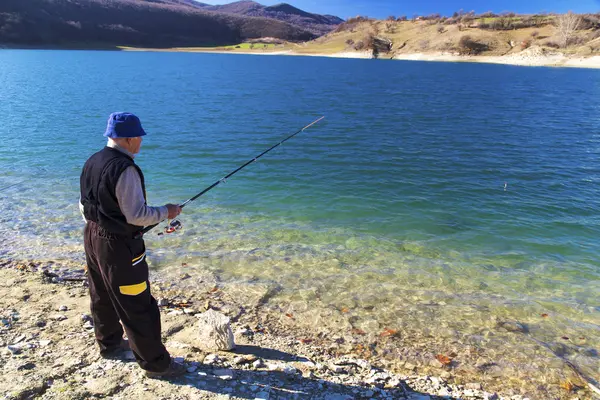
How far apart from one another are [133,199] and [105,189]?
247mm

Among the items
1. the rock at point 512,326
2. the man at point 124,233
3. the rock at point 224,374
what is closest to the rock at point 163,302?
the man at point 124,233

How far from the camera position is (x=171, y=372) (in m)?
4.21

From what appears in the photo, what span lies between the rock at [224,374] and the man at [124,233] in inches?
14.4

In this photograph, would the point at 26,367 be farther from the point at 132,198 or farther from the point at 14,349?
the point at 132,198

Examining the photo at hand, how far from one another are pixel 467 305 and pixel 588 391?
2150 mm

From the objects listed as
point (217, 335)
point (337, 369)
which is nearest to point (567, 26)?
point (337, 369)

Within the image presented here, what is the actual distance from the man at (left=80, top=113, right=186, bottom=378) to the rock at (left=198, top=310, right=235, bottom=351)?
661 millimetres

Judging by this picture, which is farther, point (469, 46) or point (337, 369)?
point (469, 46)

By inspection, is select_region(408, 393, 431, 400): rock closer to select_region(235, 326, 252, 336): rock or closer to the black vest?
select_region(235, 326, 252, 336): rock

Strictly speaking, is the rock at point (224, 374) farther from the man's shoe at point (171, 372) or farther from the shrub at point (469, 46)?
the shrub at point (469, 46)

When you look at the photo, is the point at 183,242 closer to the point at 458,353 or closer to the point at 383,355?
the point at 383,355

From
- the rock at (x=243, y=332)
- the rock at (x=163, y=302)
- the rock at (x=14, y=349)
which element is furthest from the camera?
the rock at (x=163, y=302)

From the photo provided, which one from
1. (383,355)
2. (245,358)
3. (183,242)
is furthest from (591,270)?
(183,242)

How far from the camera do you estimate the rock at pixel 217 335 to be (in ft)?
16.1
